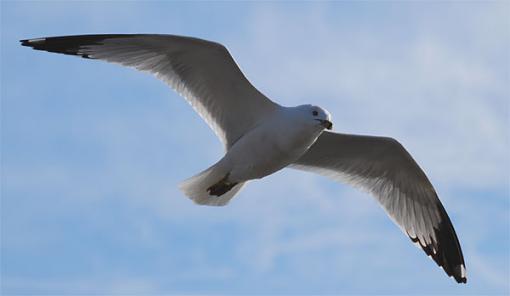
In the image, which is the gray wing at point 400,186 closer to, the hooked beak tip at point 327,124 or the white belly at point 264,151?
the white belly at point 264,151

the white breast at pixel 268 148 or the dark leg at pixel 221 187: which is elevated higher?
the white breast at pixel 268 148

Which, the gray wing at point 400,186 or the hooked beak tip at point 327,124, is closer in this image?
the hooked beak tip at point 327,124

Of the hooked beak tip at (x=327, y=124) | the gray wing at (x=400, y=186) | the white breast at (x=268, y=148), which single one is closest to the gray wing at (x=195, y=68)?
the white breast at (x=268, y=148)

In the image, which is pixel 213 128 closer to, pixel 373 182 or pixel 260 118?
pixel 260 118

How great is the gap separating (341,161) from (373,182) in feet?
1.34

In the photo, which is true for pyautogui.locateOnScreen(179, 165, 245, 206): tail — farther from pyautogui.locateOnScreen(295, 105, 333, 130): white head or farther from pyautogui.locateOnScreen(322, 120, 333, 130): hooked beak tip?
pyautogui.locateOnScreen(322, 120, 333, 130): hooked beak tip

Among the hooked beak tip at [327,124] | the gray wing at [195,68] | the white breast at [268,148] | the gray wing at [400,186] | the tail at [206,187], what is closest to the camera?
the hooked beak tip at [327,124]

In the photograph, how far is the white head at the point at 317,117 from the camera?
8773 millimetres

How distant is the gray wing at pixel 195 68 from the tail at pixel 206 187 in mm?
379

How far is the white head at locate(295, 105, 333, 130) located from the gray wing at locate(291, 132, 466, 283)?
1.14m

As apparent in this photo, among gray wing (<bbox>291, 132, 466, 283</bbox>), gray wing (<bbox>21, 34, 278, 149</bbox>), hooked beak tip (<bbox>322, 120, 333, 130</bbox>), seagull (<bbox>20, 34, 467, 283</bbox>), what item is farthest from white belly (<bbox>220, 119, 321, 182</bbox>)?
gray wing (<bbox>291, 132, 466, 283</bbox>)

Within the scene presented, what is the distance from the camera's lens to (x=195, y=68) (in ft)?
30.3

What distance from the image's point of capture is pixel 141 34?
9000 millimetres

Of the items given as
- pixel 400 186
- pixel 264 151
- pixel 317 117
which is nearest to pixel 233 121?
pixel 264 151
